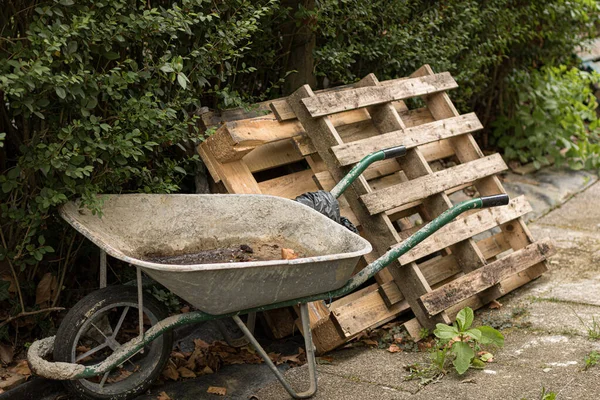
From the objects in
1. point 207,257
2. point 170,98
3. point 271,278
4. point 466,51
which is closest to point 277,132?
point 170,98

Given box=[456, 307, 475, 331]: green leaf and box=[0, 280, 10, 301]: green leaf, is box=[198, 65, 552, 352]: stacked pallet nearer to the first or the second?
box=[456, 307, 475, 331]: green leaf

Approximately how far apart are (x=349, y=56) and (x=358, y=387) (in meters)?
2.10

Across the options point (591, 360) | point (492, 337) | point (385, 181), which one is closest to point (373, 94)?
point (385, 181)

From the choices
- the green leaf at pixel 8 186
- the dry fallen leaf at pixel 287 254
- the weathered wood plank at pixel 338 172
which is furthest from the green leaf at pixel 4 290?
the weathered wood plank at pixel 338 172

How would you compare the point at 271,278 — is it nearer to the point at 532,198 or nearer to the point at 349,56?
the point at 349,56

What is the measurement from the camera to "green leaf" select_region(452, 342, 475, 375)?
352cm

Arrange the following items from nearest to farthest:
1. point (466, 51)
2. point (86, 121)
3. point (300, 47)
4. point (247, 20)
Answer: point (86, 121) < point (247, 20) < point (300, 47) < point (466, 51)

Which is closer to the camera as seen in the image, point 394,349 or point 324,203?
point 324,203

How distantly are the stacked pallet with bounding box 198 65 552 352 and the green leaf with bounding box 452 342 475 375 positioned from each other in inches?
14.4

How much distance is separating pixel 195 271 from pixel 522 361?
5.65 feet

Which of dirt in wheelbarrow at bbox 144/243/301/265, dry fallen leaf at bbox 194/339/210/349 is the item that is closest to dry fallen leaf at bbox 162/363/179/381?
dry fallen leaf at bbox 194/339/210/349

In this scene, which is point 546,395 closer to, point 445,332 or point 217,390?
point 445,332

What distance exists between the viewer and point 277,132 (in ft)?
13.3

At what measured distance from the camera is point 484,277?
427 centimetres
